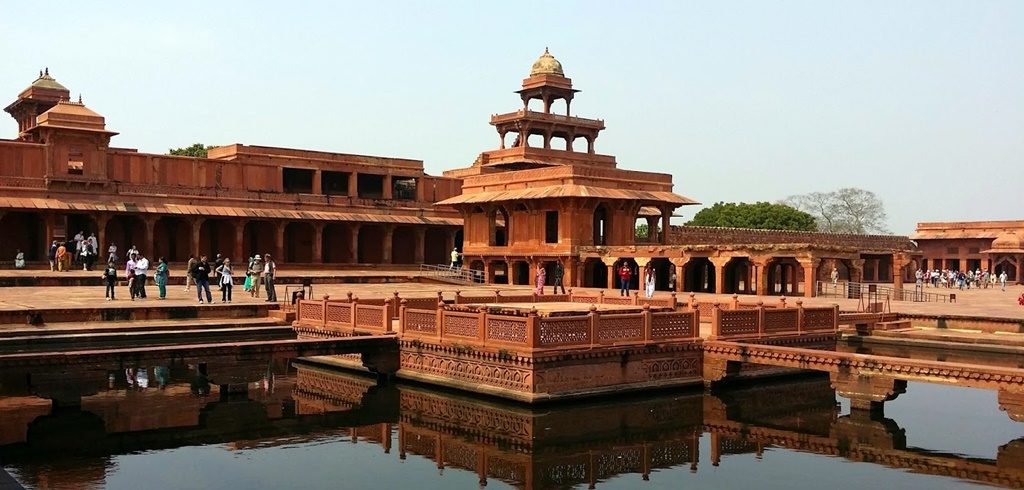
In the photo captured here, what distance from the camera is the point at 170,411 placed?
15.7 m

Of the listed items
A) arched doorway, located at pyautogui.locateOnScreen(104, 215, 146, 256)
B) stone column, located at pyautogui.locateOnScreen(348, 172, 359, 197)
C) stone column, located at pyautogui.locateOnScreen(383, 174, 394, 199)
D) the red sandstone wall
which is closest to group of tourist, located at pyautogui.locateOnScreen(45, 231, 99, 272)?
the red sandstone wall

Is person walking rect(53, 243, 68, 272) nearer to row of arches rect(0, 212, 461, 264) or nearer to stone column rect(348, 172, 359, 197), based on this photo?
row of arches rect(0, 212, 461, 264)

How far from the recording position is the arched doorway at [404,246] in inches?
1825

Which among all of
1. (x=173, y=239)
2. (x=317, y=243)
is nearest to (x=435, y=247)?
(x=317, y=243)

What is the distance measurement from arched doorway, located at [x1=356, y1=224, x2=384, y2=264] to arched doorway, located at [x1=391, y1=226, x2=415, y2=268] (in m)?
0.76

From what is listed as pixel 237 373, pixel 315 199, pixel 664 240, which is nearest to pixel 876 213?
pixel 664 240

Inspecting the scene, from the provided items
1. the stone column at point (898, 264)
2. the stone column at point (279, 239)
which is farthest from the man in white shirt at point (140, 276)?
the stone column at point (898, 264)

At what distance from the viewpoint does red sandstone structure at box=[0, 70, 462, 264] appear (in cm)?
3503

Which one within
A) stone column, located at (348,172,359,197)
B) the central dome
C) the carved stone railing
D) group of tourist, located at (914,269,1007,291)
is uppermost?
the central dome

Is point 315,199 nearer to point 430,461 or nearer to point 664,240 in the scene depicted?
point 664,240

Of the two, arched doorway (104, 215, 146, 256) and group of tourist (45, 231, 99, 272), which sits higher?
arched doorway (104, 215, 146, 256)

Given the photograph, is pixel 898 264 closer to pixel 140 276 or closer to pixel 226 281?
pixel 226 281

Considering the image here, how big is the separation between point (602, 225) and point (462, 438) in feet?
90.2

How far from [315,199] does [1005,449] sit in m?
32.2
